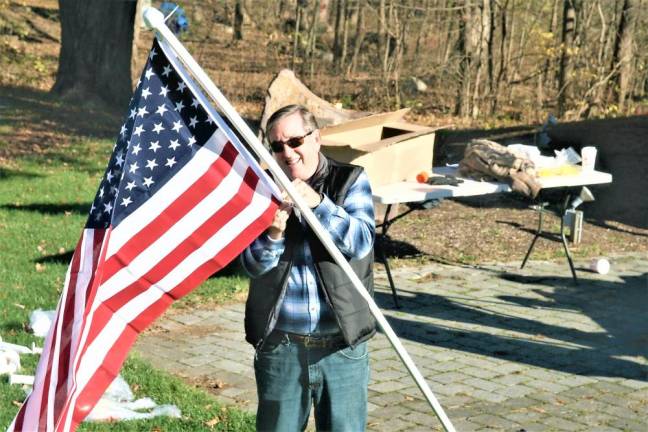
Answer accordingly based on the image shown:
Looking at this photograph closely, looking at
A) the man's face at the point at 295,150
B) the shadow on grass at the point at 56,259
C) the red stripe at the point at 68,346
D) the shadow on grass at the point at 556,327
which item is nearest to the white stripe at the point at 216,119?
the man's face at the point at 295,150

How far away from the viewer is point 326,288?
4.13 meters

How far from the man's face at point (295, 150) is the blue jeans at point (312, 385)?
675mm

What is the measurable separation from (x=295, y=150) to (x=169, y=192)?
1.68 ft

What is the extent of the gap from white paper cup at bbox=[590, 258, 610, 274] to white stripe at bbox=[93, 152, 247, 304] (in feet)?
24.0

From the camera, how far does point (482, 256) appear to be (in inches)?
449

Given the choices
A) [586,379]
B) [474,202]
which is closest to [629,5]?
[474,202]

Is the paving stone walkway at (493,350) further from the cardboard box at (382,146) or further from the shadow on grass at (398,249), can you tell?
the cardboard box at (382,146)

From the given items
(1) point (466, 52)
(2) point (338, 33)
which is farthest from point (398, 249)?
(2) point (338, 33)

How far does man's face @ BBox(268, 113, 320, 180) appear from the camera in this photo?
4109 mm

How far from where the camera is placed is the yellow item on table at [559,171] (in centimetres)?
1055

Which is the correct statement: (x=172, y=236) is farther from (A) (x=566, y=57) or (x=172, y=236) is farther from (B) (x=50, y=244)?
(A) (x=566, y=57)

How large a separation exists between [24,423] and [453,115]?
61.2ft

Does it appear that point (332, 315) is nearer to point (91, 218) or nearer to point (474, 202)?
point (91, 218)

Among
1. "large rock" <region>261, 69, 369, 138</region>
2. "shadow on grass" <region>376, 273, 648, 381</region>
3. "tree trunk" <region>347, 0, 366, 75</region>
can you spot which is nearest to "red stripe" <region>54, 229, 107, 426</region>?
"shadow on grass" <region>376, 273, 648, 381</region>
